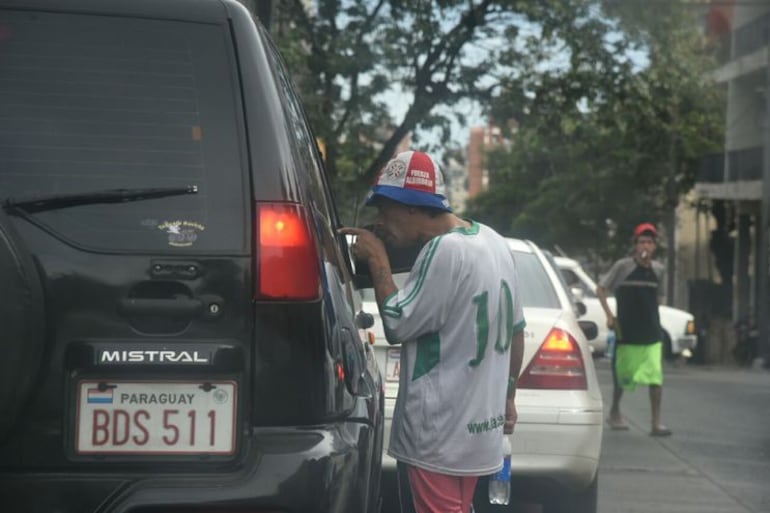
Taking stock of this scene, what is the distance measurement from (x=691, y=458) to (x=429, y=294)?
7260 mm

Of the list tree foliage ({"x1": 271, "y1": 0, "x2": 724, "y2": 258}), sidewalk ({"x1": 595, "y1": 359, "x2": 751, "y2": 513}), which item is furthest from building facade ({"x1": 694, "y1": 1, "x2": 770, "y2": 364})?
sidewalk ({"x1": 595, "y1": 359, "x2": 751, "y2": 513})

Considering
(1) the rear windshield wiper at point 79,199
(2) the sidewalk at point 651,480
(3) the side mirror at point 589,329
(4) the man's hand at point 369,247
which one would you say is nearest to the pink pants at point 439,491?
(4) the man's hand at point 369,247

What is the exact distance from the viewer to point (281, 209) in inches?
137

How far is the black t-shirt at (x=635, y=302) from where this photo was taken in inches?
499

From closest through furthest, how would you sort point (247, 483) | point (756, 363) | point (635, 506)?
point (247, 483) < point (635, 506) < point (756, 363)

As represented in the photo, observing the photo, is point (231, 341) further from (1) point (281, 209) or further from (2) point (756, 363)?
(2) point (756, 363)

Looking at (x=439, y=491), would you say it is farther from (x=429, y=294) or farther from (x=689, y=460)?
(x=689, y=460)

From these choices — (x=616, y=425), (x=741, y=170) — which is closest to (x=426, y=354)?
(x=616, y=425)

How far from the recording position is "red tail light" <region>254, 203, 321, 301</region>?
3.43 m

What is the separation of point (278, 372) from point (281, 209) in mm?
385

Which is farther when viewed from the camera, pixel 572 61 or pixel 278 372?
pixel 572 61

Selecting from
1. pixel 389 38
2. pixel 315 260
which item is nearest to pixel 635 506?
pixel 315 260

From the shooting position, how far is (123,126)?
344 centimetres

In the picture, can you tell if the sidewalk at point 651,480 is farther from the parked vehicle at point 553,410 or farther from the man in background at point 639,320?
A: the parked vehicle at point 553,410
